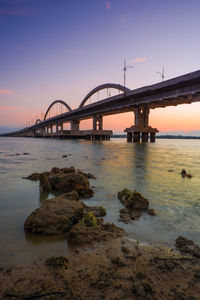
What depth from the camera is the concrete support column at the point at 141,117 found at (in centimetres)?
5938

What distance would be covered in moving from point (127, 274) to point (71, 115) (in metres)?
103

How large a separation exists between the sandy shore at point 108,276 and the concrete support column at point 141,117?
58514 mm

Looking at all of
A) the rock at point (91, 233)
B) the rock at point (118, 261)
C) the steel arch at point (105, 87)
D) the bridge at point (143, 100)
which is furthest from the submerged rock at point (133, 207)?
the steel arch at point (105, 87)

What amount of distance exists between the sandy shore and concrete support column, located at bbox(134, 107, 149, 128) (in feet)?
192

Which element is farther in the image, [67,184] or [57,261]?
[67,184]

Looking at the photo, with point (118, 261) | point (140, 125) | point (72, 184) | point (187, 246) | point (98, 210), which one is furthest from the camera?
point (140, 125)

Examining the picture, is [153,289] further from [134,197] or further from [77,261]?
[134,197]

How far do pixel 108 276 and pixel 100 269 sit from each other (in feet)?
0.56

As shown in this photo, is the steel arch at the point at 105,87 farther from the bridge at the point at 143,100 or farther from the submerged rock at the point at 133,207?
the submerged rock at the point at 133,207

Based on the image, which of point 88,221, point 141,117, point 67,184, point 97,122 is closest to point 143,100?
point 141,117

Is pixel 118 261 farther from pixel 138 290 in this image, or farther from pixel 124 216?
pixel 124 216

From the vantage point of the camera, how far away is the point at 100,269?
2.58m

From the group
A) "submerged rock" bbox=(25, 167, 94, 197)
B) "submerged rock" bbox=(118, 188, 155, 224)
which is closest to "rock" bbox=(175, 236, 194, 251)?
"submerged rock" bbox=(118, 188, 155, 224)

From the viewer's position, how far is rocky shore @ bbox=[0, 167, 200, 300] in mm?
Answer: 2162
